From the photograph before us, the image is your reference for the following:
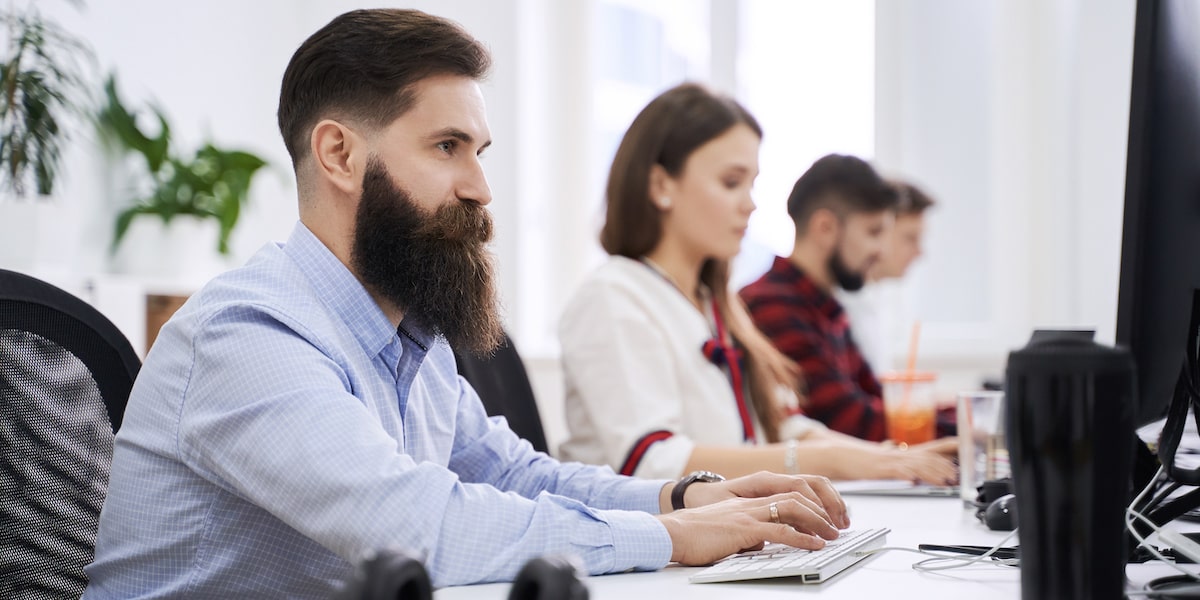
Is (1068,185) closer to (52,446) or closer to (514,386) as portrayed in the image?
(514,386)

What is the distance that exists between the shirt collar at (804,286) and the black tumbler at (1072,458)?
2.05 m

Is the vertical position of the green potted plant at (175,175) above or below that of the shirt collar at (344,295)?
above

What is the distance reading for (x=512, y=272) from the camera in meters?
3.95

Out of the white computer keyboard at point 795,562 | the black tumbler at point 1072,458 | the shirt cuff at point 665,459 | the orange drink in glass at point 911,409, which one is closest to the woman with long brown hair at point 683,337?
the shirt cuff at point 665,459

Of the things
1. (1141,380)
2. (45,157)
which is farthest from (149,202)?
(1141,380)

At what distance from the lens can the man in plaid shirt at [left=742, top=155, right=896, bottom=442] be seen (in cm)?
256

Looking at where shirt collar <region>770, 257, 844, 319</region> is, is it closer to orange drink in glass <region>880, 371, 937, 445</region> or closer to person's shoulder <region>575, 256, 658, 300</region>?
orange drink in glass <region>880, 371, 937, 445</region>

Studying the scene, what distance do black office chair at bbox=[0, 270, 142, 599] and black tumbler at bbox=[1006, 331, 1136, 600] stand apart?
0.89 meters

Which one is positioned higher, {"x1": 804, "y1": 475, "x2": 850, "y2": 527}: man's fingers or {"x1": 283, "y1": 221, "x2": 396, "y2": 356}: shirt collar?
{"x1": 283, "y1": 221, "x2": 396, "y2": 356}: shirt collar

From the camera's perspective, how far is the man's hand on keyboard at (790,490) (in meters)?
1.09

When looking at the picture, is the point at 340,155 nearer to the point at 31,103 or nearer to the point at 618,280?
the point at 618,280

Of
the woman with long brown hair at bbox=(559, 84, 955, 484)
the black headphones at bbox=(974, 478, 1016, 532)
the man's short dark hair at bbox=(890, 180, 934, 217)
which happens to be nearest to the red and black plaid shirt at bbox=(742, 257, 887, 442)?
the woman with long brown hair at bbox=(559, 84, 955, 484)

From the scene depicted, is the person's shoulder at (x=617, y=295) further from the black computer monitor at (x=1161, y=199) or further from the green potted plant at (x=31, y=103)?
the green potted plant at (x=31, y=103)

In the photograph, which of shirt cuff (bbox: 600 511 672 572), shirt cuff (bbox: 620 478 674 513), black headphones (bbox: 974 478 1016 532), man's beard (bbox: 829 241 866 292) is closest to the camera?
shirt cuff (bbox: 600 511 672 572)
